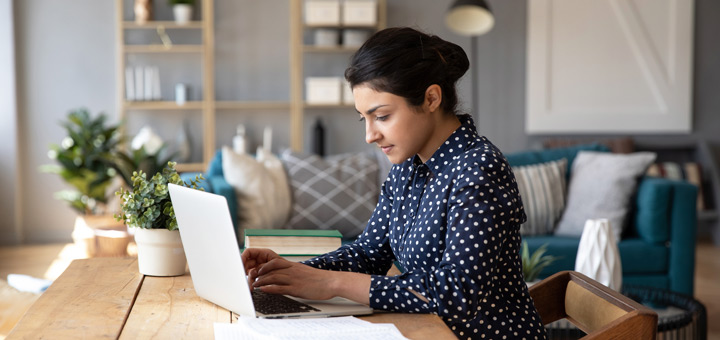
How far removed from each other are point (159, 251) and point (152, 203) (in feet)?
0.35

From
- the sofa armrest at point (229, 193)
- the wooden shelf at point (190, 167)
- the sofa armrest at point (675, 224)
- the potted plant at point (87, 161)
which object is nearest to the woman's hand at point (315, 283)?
the sofa armrest at point (229, 193)

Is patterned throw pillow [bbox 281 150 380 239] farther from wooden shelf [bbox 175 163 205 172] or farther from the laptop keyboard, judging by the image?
the laptop keyboard

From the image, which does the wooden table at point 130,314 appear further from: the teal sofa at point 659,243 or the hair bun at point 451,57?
the teal sofa at point 659,243

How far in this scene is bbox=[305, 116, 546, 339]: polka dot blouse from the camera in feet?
4.40

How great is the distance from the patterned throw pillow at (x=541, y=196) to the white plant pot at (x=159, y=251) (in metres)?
2.80

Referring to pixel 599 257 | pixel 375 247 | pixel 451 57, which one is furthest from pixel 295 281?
pixel 599 257

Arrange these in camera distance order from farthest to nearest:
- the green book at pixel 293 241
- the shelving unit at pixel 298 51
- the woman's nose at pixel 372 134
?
1. the shelving unit at pixel 298 51
2. the green book at pixel 293 241
3. the woman's nose at pixel 372 134

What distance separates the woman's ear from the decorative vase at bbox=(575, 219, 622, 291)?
1.47 meters

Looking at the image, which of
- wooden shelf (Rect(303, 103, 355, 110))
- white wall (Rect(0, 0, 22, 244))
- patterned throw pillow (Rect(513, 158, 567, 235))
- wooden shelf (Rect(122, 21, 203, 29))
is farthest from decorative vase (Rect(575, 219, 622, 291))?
white wall (Rect(0, 0, 22, 244))

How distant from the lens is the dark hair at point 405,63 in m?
1.50

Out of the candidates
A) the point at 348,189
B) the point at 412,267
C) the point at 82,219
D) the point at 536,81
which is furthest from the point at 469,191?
the point at 536,81

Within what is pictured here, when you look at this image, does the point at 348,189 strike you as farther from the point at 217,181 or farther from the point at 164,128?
the point at 164,128

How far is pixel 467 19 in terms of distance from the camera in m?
6.05

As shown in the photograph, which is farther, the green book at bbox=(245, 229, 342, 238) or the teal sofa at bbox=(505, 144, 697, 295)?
the teal sofa at bbox=(505, 144, 697, 295)
